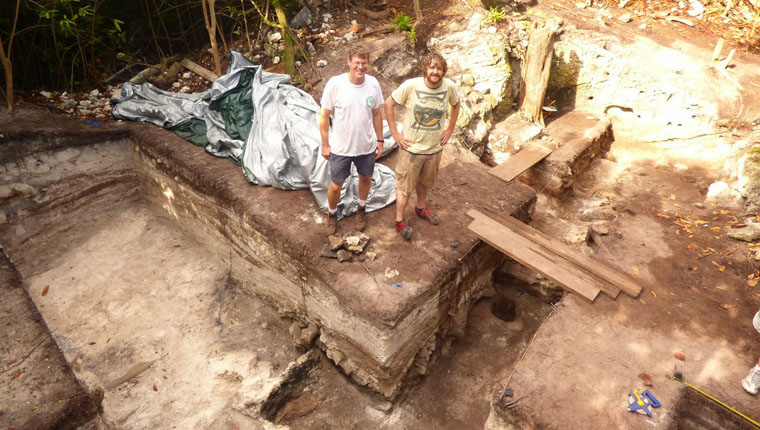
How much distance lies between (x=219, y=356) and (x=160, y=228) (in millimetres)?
2340

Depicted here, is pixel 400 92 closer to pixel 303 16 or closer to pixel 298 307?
pixel 298 307

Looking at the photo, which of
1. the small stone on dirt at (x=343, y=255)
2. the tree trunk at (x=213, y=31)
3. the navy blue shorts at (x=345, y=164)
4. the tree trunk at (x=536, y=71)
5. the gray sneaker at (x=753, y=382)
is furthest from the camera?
the tree trunk at (x=536, y=71)

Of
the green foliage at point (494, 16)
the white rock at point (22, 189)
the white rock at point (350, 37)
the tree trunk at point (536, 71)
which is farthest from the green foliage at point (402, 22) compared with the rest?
the white rock at point (22, 189)

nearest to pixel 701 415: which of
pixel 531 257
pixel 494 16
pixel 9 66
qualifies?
pixel 531 257

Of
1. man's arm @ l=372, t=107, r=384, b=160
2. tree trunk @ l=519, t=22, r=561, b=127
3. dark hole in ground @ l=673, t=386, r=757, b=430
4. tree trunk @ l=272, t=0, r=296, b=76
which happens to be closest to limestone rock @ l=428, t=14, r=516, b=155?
tree trunk @ l=519, t=22, r=561, b=127

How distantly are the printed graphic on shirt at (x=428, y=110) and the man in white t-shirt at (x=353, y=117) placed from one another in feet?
1.01

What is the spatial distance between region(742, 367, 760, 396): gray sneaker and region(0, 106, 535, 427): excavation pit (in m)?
2.16

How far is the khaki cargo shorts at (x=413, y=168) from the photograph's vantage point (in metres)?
3.70

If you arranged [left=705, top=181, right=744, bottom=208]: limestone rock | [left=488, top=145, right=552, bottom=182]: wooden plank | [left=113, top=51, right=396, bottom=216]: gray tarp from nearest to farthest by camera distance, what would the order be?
[left=113, top=51, right=396, bottom=216]: gray tarp < [left=705, top=181, right=744, bottom=208]: limestone rock < [left=488, top=145, right=552, bottom=182]: wooden plank

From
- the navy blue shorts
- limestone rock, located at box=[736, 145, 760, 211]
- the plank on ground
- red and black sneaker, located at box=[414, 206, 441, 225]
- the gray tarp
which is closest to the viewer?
the navy blue shorts

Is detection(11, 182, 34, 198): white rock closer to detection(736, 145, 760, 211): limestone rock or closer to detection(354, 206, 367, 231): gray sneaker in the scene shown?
detection(354, 206, 367, 231): gray sneaker

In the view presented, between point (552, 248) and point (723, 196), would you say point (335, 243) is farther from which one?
point (723, 196)

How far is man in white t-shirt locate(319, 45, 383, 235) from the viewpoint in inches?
134

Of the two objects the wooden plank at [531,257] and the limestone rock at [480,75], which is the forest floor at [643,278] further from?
the limestone rock at [480,75]
